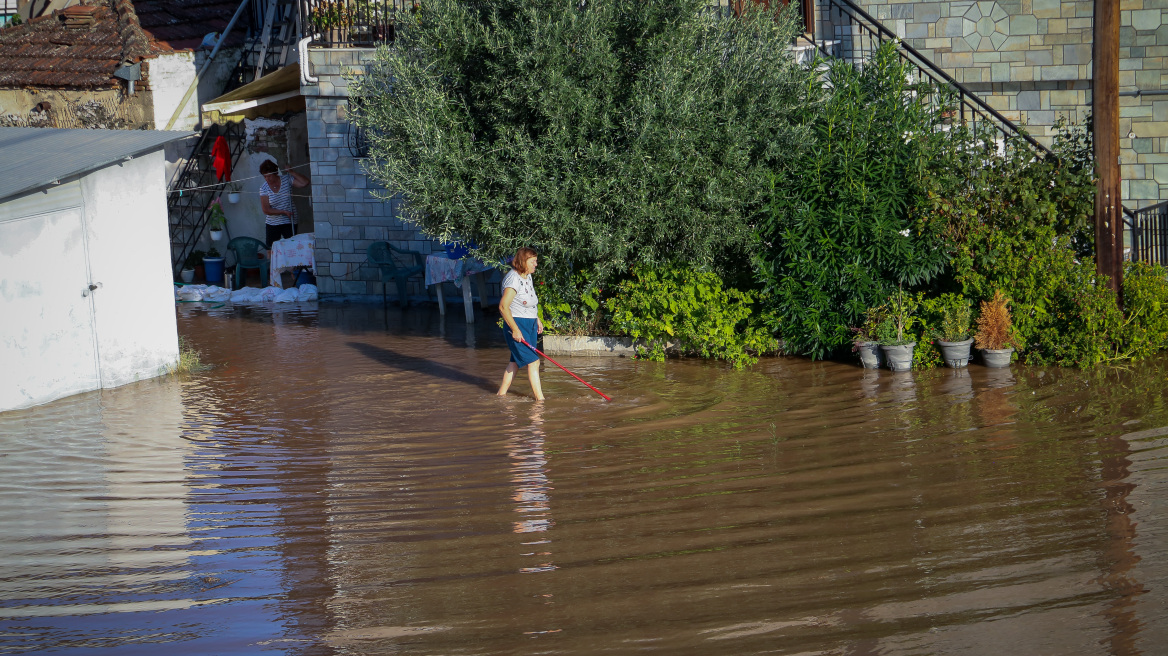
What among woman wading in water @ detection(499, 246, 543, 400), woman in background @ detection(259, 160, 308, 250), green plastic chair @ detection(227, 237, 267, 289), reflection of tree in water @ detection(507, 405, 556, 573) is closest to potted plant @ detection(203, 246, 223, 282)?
green plastic chair @ detection(227, 237, 267, 289)

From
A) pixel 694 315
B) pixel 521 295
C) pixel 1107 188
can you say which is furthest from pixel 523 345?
pixel 1107 188

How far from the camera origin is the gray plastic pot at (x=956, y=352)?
10.6 meters

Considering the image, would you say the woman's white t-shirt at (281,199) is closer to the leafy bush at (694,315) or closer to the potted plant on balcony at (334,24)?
the potted plant on balcony at (334,24)

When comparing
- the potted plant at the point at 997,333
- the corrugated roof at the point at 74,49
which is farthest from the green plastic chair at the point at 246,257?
the potted plant at the point at 997,333

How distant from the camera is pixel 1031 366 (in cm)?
1062

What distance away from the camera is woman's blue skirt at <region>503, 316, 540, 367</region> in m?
10.1

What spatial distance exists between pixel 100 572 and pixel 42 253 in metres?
5.56

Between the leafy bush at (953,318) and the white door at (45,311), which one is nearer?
the white door at (45,311)

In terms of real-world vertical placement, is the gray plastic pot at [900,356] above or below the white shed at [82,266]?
below

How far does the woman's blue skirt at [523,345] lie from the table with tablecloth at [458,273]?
4.23 metres

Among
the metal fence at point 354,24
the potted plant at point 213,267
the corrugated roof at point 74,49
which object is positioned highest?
the corrugated roof at point 74,49

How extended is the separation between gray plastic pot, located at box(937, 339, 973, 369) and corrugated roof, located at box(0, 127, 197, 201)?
26.9 feet

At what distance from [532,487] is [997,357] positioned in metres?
5.64

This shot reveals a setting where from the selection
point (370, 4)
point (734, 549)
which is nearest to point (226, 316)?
point (370, 4)
